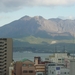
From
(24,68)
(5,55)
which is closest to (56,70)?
(24,68)

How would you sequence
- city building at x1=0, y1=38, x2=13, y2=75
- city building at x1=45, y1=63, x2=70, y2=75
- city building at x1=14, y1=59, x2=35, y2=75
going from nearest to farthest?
city building at x1=45, y1=63, x2=70, y2=75, city building at x1=14, y1=59, x2=35, y2=75, city building at x1=0, y1=38, x2=13, y2=75

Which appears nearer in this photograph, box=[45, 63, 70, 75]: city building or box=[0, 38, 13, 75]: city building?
box=[45, 63, 70, 75]: city building

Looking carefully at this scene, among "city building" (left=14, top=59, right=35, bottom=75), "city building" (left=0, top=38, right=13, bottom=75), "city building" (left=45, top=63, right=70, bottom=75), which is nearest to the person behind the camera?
"city building" (left=45, top=63, right=70, bottom=75)

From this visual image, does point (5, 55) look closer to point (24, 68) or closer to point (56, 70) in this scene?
point (24, 68)

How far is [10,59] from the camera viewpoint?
59500 millimetres

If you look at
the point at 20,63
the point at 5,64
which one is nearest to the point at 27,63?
the point at 20,63

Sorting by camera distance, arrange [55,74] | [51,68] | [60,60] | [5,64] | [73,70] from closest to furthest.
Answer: [73,70] → [55,74] → [51,68] → [5,64] → [60,60]

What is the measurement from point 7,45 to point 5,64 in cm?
327

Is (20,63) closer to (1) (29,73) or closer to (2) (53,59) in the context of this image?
(1) (29,73)

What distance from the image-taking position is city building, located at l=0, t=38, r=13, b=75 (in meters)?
58.4

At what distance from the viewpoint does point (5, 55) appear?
59.0 meters

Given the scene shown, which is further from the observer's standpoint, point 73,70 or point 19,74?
point 19,74

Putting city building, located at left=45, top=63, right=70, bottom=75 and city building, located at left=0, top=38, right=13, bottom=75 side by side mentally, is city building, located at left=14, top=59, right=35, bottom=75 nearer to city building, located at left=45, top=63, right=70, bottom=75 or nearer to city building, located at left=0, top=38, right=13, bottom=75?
city building, located at left=45, top=63, right=70, bottom=75

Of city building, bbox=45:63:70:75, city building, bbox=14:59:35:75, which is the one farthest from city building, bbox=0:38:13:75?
city building, bbox=14:59:35:75
